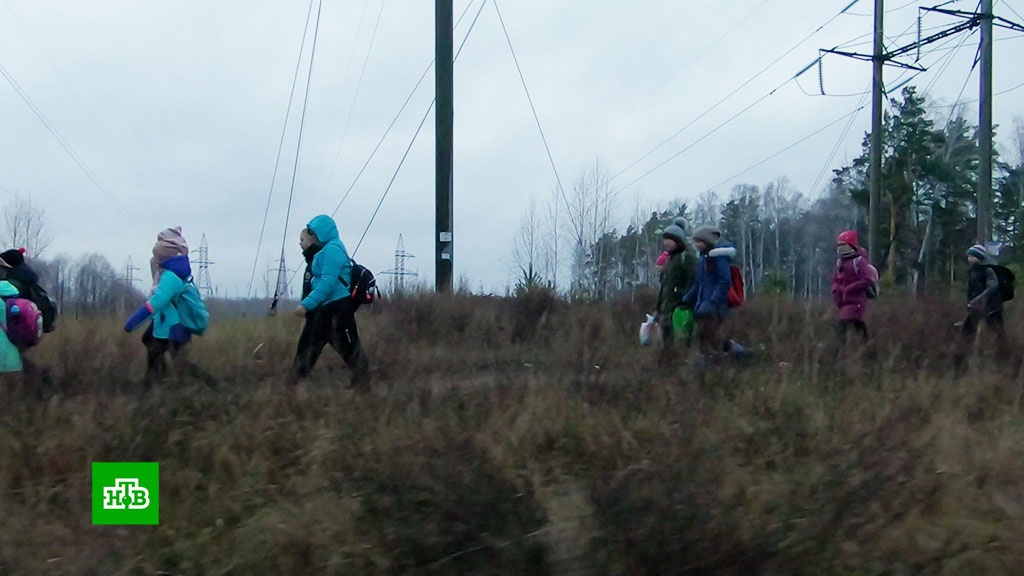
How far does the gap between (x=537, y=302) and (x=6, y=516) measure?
8.47 meters

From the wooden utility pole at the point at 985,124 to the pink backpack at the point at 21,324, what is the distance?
1527cm

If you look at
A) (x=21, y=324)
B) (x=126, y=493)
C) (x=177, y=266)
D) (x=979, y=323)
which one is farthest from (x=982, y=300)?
(x=21, y=324)

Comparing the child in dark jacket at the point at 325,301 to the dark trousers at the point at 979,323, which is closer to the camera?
the child in dark jacket at the point at 325,301

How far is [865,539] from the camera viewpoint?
407 cm

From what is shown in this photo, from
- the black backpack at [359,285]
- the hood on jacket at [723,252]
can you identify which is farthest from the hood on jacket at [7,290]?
the hood on jacket at [723,252]

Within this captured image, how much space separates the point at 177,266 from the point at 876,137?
58.3ft

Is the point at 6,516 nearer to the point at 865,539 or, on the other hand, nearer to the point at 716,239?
the point at 865,539

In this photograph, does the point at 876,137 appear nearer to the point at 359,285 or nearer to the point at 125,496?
the point at 359,285

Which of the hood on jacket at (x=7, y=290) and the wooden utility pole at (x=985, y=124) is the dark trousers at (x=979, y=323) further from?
the wooden utility pole at (x=985, y=124)

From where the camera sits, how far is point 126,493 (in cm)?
488

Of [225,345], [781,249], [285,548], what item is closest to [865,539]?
[285,548]

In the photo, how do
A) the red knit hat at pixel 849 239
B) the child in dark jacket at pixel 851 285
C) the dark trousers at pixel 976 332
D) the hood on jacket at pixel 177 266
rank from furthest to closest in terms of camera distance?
1. the red knit hat at pixel 849 239
2. the child in dark jacket at pixel 851 285
3. the dark trousers at pixel 976 332
4. the hood on jacket at pixel 177 266

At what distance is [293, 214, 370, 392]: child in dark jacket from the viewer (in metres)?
7.45

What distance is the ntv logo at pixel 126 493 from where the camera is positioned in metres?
4.71
